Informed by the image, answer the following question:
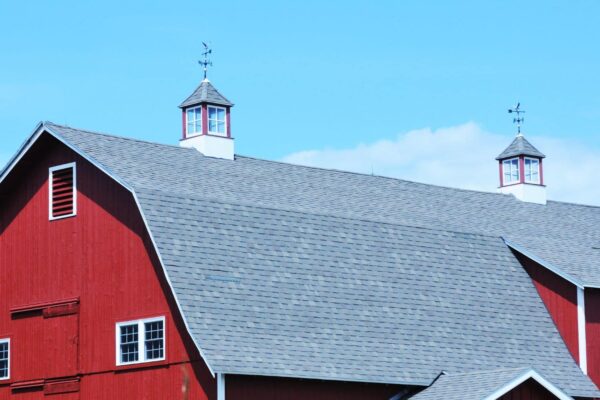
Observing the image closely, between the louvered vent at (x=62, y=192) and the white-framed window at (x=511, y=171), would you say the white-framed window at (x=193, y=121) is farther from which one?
the white-framed window at (x=511, y=171)

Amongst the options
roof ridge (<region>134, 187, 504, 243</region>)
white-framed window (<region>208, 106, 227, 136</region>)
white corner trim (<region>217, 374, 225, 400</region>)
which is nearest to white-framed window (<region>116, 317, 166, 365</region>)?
white corner trim (<region>217, 374, 225, 400</region>)

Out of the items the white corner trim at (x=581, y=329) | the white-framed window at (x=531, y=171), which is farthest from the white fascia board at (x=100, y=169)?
the white-framed window at (x=531, y=171)

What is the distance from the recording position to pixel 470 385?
22281 millimetres

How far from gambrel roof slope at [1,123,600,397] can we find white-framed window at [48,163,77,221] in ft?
2.31

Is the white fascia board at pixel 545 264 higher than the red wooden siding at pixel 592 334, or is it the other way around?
the white fascia board at pixel 545 264

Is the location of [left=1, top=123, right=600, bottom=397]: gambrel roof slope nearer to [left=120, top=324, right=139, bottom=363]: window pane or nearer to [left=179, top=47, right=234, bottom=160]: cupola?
[left=179, top=47, right=234, bottom=160]: cupola

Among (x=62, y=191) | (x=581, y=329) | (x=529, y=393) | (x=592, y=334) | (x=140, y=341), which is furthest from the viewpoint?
(x=592, y=334)

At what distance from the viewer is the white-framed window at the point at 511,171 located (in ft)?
112

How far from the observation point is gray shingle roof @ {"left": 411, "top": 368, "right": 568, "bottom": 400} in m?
21.6

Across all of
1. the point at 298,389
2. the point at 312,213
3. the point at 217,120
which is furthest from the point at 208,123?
the point at 298,389

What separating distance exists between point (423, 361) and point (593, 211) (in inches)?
492

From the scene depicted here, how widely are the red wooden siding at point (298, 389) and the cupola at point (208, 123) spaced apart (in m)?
7.92

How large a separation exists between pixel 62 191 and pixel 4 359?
3941mm

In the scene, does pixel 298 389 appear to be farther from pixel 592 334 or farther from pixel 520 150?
pixel 520 150
